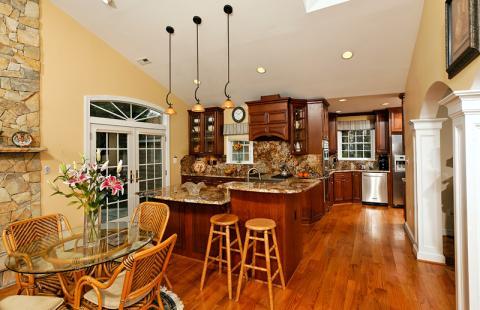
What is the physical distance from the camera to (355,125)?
687 cm

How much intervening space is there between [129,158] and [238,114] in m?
2.64

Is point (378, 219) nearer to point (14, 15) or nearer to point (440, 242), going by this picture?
point (440, 242)

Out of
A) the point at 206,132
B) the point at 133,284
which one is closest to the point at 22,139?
the point at 133,284

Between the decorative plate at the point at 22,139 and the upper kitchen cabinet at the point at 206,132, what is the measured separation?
3309 mm

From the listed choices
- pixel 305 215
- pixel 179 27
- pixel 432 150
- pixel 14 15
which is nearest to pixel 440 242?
pixel 432 150

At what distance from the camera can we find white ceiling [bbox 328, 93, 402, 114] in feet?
16.6

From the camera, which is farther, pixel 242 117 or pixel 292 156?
pixel 242 117

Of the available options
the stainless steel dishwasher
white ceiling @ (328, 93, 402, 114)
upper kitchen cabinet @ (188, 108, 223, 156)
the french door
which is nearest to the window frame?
upper kitchen cabinet @ (188, 108, 223, 156)

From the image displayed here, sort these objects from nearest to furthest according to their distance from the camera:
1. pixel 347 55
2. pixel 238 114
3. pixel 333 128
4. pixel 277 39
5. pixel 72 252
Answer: pixel 72 252
pixel 277 39
pixel 347 55
pixel 238 114
pixel 333 128

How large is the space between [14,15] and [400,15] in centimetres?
486

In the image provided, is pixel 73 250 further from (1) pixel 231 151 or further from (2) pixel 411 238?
(2) pixel 411 238

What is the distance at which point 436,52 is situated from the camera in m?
2.35

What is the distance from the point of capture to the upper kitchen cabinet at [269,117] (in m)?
4.89

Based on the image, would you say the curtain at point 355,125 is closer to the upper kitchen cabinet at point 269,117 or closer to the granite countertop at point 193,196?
the upper kitchen cabinet at point 269,117
